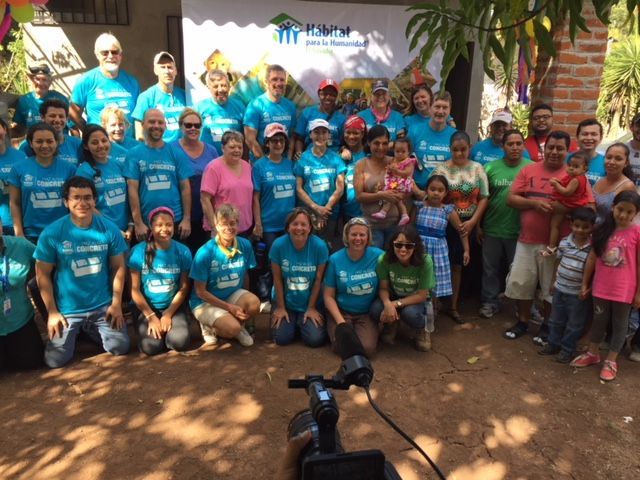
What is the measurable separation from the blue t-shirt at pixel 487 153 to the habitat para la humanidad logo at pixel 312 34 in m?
2.40

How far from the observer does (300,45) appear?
6621 mm

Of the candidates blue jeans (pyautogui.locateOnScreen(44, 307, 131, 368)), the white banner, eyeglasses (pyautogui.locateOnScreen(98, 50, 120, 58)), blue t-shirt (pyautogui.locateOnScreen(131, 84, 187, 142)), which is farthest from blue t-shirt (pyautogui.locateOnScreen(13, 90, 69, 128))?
blue jeans (pyautogui.locateOnScreen(44, 307, 131, 368))

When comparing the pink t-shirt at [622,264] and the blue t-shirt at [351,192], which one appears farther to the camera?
the blue t-shirt at [351,192]

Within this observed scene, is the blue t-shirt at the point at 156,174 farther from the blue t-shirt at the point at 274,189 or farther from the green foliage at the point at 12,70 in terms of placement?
the green foliage at the point at 12,70

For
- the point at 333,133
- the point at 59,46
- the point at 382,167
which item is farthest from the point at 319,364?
the point at 59,46

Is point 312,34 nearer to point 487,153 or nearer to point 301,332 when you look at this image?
point 487,153

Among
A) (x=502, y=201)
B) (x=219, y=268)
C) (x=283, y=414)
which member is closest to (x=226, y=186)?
(x=219, y=268)

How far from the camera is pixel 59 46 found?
23.8 ft

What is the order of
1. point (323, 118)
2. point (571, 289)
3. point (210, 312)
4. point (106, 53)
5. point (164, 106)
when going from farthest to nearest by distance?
1. point (323, 118)
2. point (164, 106)
3. point (106, 53)
4. point (210, 312)
5. point (571, 289)

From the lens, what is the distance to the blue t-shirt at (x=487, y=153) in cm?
529

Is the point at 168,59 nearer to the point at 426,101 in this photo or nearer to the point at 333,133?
the point at 333,133

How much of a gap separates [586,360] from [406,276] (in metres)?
1.59

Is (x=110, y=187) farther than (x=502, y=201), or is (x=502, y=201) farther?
(x=502, y=201)

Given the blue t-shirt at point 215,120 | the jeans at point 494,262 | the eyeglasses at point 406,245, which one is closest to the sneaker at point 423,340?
the eyeglasses at point 406,245
